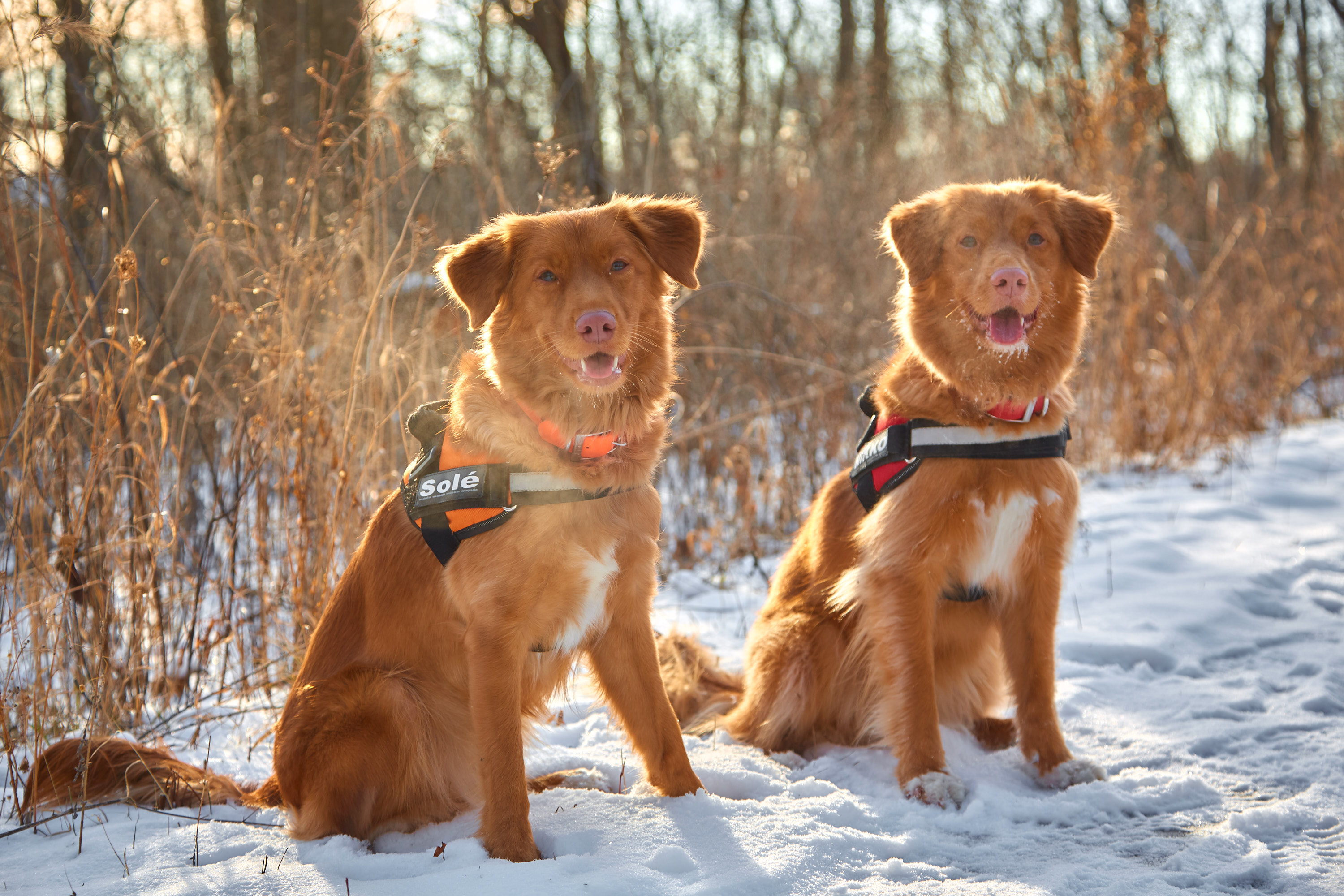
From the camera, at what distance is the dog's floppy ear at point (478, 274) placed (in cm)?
249

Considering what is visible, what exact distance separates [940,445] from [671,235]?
1003mm

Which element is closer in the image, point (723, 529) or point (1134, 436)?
point (723, 529)

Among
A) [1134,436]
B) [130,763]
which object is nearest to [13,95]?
[130,763]

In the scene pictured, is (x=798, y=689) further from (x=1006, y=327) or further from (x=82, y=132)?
(x=82, y=132)

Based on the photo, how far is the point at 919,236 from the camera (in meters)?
2.97

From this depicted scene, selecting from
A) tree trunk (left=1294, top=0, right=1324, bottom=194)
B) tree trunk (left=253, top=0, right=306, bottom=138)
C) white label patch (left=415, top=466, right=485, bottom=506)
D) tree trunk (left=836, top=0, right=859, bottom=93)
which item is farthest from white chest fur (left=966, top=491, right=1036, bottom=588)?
tree trunk (left=836, top=0, right=859, bottom=93)

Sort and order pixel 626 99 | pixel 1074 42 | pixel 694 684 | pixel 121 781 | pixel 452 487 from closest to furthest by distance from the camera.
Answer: pixel 452 487 → pixel 121 781 → pixel 694 684 → pixel 1074 42 → pixel 626 99

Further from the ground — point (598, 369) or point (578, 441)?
point (598, 369)

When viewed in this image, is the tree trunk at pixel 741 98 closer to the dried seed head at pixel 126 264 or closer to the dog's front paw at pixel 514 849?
the dried seed head at pixel 126 264

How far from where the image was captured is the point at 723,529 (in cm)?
579

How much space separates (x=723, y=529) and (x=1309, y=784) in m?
3.49

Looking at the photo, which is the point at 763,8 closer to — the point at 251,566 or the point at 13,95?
the point at 13,95

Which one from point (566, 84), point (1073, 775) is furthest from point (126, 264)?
point (566, 84)

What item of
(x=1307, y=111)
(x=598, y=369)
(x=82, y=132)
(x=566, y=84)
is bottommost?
(x=598, y=369)
